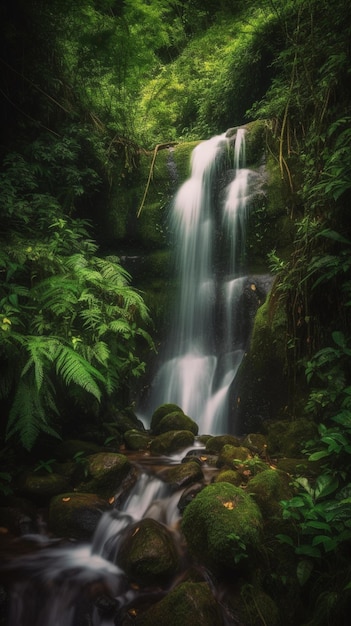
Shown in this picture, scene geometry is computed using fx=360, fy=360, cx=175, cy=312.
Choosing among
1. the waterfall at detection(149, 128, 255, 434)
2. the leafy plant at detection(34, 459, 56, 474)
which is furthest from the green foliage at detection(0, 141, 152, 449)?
the waterfall at detection(149, 128, 255, 434)

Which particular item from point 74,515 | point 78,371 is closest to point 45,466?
point 74,515

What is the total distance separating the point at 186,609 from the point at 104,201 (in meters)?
7.71

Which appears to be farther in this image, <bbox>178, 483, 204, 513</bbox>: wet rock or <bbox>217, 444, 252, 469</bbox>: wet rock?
<bbox>217, 444, 252, 469</bbox>: wet rock

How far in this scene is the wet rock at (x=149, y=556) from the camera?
8.81 feet

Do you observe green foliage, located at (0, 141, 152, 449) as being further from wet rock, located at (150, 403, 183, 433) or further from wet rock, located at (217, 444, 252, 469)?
wet rock, located at (217, 444, 252, 469)

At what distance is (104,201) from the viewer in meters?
8.34

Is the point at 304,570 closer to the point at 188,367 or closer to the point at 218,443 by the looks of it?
the point at 218,443

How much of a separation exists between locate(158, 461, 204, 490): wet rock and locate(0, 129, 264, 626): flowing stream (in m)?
0.08

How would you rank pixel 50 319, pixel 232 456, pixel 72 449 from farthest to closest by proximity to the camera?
1. pixel 50 319
2. pixel 72 449
3. pixel 232 456

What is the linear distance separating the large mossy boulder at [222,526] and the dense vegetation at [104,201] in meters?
0.33

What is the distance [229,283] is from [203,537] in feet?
16.3

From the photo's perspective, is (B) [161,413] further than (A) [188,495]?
Yes

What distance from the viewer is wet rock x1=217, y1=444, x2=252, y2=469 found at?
3.73 meters

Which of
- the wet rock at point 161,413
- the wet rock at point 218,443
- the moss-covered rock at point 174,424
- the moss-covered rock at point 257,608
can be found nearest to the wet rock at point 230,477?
the wet rock at point 218,443
